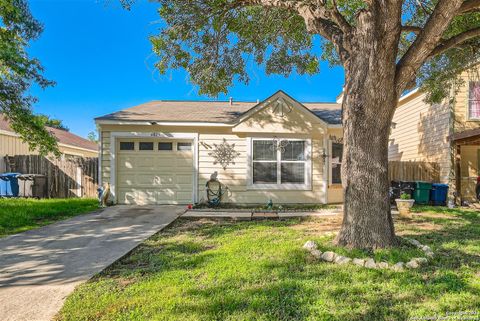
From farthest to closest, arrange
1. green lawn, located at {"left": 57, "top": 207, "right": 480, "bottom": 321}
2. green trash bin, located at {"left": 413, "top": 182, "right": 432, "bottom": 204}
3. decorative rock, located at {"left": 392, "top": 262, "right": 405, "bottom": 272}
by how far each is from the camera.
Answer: green trash bin, located at {"left": 413, "top": 182, "right": 432, "bottom": 204}
decorative rock, located at {"left": 392, "top": 262, "right": 405, "bottom": 272}
green lawn, located at {"left": 57, "top": 207, "right": 480, "bottom": 321}

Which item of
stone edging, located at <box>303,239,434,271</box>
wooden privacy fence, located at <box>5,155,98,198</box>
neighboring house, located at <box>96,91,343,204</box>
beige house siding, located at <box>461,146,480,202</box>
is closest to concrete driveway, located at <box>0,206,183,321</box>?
neighboring house, located at <box>96,91,343,204</box>

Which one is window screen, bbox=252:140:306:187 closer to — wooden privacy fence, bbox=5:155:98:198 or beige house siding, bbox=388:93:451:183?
beige house siding, bbox=388:93:451:183

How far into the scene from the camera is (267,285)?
10.3 feet

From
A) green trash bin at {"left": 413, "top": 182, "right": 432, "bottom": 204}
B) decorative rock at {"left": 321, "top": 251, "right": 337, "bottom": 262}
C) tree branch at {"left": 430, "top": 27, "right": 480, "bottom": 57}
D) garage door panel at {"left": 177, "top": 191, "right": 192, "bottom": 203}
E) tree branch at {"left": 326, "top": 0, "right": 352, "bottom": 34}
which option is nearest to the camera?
decorative rock at {"left": 321, "top": 251, "right": 337, "bottom": 262}

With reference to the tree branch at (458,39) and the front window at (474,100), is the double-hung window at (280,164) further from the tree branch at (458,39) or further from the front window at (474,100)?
the front window at (474,100)

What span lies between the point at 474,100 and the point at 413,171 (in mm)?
3496

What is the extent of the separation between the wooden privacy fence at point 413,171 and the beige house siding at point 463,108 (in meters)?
1.82

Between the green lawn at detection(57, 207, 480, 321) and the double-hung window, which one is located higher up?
the double-hung window

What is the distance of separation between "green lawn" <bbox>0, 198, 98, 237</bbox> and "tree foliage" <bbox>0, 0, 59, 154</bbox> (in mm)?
2065

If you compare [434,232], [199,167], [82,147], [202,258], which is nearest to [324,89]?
[199,167]

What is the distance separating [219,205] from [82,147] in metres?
17.2

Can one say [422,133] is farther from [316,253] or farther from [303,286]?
[303,286]

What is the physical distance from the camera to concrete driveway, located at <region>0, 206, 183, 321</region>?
9.41 ft

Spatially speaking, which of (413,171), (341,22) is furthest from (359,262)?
(413,171)
